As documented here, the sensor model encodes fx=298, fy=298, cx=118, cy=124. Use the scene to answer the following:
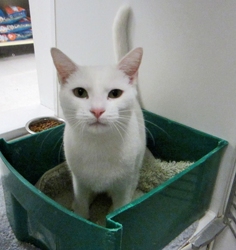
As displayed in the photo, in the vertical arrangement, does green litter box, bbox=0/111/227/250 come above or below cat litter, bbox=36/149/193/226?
above

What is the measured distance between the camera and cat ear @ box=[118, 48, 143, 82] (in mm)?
658

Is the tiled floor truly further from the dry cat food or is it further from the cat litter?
the cat litter

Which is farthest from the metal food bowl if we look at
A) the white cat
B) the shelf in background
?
the shelf in background

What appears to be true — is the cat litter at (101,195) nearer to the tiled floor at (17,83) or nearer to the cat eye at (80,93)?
the cat eye at (80,93)

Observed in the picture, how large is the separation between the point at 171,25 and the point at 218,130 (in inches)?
12.9

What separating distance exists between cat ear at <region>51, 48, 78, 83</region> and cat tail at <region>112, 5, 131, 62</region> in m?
0.27

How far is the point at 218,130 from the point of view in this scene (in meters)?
0.85

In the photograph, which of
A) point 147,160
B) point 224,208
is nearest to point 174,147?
point 147,160

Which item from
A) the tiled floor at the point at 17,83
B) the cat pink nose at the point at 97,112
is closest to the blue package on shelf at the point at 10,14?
the tiled floor at the point at 17,83

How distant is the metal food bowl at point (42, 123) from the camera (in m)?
1.20

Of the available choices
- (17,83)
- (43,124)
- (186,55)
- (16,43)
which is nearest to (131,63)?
(186,55)

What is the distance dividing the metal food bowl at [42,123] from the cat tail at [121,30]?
449 mm

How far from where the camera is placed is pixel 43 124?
4.07 ft

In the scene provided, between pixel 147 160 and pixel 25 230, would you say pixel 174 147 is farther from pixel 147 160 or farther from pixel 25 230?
pixel 25 230
